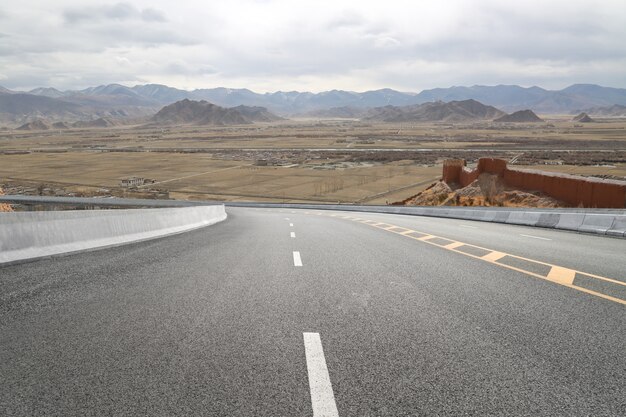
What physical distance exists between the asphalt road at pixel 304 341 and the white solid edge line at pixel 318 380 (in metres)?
0.02

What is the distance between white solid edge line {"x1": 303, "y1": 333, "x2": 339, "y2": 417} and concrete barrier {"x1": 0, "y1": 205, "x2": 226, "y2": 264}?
6177 millimetres

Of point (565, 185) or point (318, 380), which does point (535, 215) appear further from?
point (318, 380)

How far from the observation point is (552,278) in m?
7.71

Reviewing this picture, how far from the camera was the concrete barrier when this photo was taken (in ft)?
27.1

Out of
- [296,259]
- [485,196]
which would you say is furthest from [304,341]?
[485,196]

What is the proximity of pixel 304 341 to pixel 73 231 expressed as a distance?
7.15 metres

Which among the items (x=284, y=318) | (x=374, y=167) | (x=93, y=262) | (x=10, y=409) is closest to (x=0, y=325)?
(x=10, y=409)

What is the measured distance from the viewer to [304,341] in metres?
4.57

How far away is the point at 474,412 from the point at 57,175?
94.7 meters

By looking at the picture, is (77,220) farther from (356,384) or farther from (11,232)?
(356,384)

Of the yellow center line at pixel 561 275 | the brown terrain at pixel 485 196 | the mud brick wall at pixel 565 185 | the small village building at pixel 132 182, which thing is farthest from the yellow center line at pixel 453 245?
the small village building at pixel 132 182

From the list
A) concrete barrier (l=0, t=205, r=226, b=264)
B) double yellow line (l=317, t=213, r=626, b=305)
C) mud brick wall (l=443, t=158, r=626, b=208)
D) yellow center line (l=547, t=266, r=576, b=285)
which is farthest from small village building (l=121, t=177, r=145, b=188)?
yellow center line (l=547, t=266, r=576, b=285)

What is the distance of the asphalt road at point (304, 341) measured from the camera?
3.42m

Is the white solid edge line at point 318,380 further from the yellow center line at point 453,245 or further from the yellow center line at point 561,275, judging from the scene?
the yellow center line at point 453,245
